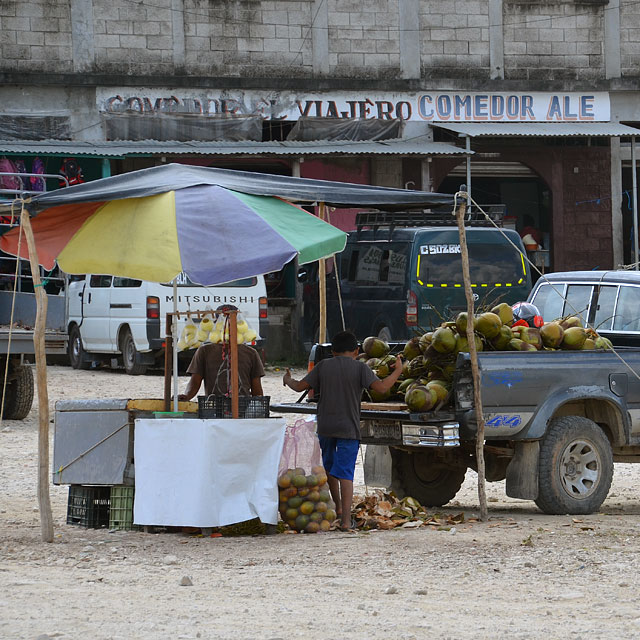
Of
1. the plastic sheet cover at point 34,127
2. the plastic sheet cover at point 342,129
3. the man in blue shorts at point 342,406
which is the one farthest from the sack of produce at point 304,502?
the plastic sheet cover at point 342,129

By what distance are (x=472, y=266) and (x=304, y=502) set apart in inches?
403

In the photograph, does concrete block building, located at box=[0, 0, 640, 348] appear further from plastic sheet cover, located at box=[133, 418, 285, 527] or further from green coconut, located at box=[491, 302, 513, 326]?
plastic sheet cover, located at box=[133, 418, 285, 527]

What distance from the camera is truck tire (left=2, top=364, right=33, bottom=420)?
51.0 feet

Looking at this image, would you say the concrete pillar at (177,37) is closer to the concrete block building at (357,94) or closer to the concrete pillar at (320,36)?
the concrete block building at (357,94)

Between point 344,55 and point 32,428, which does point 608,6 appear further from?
point 32,428

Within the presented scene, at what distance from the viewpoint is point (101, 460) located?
9.28 meters

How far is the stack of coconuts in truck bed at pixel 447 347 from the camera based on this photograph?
372 inches

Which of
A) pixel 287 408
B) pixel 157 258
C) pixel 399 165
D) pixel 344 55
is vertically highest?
pixel 344 55

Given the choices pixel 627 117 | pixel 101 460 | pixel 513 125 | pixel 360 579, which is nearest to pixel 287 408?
pixel 101 460

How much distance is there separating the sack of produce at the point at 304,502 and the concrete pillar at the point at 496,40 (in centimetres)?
1750

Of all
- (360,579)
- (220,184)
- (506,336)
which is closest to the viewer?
(360,579)

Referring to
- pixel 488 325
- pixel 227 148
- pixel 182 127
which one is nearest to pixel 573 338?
pixel 488 325

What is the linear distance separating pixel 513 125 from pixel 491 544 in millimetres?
17259

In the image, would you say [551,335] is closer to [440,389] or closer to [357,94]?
[440,389]
